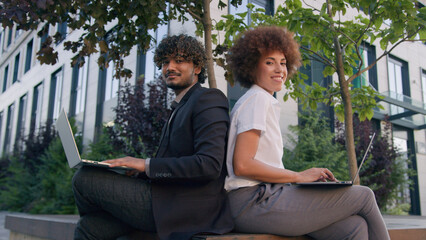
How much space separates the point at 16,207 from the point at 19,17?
1290 cm

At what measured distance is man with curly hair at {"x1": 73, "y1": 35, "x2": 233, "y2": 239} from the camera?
6.91ft

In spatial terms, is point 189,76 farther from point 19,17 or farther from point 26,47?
point 26,47

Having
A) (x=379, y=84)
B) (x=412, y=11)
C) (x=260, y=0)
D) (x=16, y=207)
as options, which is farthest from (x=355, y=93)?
(x=16, y=207)

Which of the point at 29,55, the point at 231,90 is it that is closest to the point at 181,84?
the point at 231,90

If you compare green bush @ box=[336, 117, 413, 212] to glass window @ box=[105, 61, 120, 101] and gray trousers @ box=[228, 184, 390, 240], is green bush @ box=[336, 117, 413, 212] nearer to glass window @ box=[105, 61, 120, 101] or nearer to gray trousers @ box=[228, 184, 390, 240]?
glass window @ box=[105, 61, 120, 101]

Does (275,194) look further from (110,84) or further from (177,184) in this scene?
(110,84)

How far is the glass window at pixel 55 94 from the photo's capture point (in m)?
19.4

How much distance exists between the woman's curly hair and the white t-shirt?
0.36 meters

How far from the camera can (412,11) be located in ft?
12.7

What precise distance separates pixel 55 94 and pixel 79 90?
3533 mm

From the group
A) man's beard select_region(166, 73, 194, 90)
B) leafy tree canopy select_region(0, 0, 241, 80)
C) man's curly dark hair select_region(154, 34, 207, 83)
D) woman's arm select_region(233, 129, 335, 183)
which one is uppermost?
leafy tree canopy select_region(0, 0, 241, 80)

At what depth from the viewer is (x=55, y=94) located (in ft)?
66.0

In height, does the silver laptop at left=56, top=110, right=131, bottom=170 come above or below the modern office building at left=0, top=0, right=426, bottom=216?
below

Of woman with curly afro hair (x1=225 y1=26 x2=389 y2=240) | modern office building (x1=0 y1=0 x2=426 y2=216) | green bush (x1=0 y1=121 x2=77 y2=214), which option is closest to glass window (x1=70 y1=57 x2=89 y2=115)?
modern office building (x1=0 y1=0 x2=426 y2=216)
